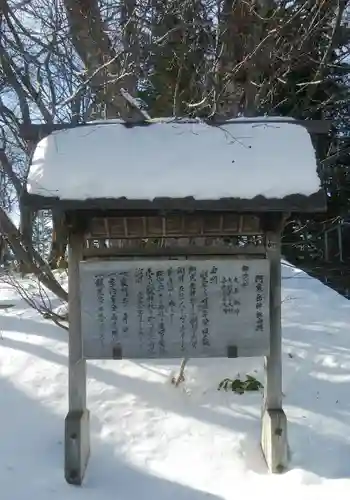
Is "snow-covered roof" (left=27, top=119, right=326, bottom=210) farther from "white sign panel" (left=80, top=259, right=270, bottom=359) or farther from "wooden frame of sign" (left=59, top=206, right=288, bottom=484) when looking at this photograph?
"white sign panel" (left=80, top=259, right=270, bottom=359)

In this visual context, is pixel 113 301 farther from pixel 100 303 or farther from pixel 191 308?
pixel 191 308

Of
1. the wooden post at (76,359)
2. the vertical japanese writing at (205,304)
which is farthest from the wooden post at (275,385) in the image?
the wooden post at (76,359)

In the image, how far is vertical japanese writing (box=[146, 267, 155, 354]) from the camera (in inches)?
182

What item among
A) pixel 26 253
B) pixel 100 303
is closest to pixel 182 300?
pixel 100 303

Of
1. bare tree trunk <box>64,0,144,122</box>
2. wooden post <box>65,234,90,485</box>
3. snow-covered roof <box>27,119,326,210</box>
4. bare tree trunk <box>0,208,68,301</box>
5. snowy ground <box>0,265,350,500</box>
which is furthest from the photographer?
bare tree trunk <box>0,208,68,301</box>

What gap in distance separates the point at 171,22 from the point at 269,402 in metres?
4.07

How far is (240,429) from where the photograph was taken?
542 cm

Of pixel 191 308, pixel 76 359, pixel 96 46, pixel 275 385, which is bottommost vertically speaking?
pixel 275 385

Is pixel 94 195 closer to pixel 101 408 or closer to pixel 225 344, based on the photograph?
pixel 225 344

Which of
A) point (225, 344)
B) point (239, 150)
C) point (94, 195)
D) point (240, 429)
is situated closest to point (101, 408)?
point (240, 429)

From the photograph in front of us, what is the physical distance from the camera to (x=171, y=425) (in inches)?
215

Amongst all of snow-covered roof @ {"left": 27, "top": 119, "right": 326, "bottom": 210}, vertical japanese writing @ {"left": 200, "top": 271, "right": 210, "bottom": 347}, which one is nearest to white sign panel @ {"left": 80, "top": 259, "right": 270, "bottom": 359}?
vertical japanese writing @ {"left": 200, "top": 271, "right": 210, "bottom": 347}

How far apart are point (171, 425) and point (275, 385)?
1.23m

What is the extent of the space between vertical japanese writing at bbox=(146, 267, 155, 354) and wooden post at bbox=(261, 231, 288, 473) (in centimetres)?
95
